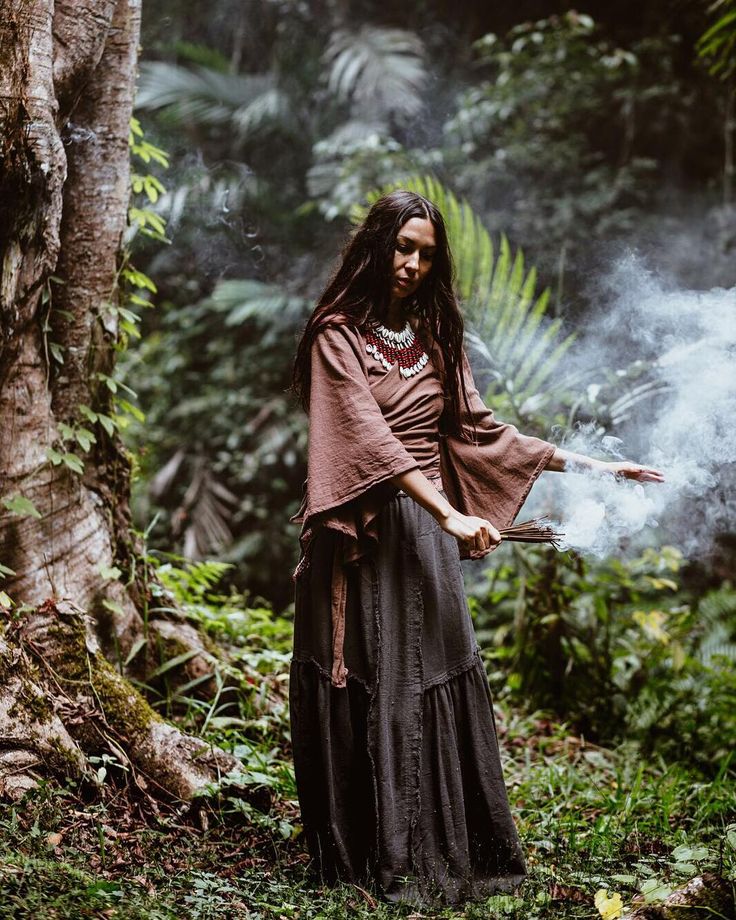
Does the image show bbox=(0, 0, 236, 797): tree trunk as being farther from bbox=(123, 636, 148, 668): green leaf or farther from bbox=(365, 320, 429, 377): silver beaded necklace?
bbox=(365, 320, 429, 377): silver beaded necklace

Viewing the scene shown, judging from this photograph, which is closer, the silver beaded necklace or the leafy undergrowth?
the leafy undergrowth

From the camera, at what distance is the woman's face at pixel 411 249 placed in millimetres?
2605

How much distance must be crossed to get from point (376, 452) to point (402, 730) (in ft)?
2.69

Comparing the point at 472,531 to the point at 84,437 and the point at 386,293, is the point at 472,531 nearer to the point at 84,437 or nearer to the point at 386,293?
the point at 386,293

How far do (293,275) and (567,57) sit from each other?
2.99 m

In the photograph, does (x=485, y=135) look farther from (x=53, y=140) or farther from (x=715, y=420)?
(x=53, y=140)

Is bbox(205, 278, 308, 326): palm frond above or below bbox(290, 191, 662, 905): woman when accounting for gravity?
above

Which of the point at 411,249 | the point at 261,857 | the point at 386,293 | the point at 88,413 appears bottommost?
the point at 261,857

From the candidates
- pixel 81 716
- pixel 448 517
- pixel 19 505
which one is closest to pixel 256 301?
pixel 19 505

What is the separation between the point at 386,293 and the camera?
2.69 meters

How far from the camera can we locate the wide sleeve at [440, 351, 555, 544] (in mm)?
2711

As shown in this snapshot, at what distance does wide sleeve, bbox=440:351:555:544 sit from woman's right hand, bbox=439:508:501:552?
340mm

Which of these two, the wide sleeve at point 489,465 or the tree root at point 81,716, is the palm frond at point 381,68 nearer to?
→ the wide sleeve at point 489,465

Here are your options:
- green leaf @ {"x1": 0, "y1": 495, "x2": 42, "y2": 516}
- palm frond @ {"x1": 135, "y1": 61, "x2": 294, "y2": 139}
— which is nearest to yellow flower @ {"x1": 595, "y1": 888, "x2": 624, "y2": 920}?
green leaf @ {"x1": 0, "y1": 495, "x2": 42, "y2": 516}
